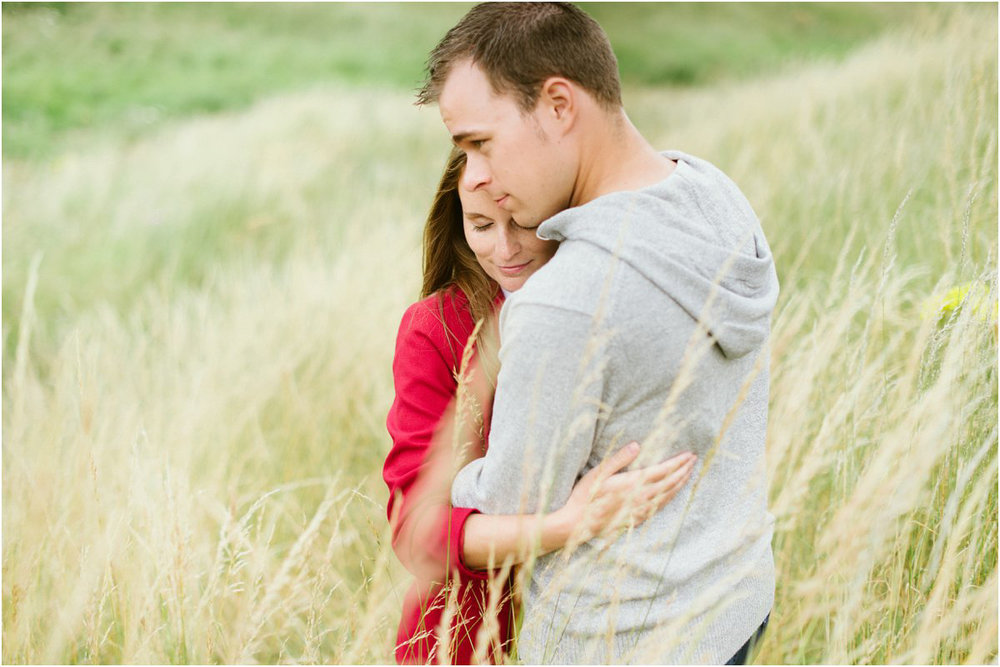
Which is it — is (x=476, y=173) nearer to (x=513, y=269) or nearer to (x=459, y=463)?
(x=513, y=269)

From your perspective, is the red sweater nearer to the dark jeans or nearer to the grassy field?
the grassy field

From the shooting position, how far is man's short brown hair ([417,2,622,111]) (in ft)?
4.22

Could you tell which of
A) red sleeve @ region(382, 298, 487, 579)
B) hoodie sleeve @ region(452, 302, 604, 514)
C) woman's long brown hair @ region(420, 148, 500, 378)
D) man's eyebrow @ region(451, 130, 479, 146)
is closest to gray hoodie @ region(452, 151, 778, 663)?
hoodie sleeve @ region(452, 302, 604, 514)

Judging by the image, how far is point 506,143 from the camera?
1308 millimetres

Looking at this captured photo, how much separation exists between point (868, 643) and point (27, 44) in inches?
553

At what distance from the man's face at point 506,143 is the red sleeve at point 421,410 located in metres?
0.32

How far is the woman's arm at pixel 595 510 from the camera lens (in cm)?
126

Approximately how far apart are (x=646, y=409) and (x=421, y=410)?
0.45m

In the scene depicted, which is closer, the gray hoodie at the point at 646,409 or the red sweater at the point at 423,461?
the gray hoodie at the point at 646,409

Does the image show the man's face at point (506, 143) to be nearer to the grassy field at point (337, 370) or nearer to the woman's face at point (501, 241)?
the woman's face at point (501, 241)

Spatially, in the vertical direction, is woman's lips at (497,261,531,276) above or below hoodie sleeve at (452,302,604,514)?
above

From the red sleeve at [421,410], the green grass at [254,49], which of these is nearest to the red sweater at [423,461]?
the red sleeve at [421,410]

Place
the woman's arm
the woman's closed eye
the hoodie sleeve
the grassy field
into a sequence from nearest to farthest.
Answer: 1. the hoodie sleeve
2. the woman's arm
3. the woman's closed eye
4. the grassy field

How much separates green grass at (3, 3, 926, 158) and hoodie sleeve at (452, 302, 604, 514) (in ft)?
15.6
